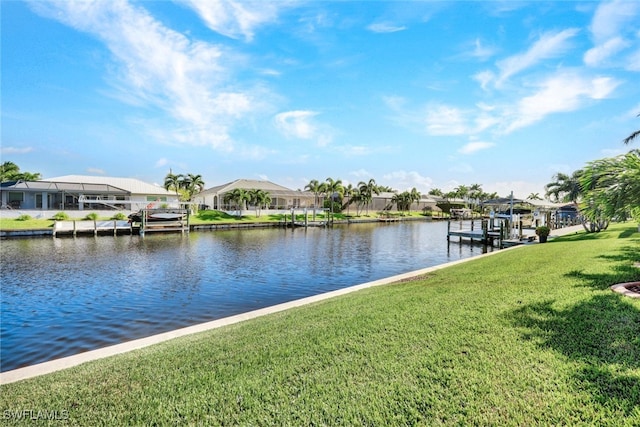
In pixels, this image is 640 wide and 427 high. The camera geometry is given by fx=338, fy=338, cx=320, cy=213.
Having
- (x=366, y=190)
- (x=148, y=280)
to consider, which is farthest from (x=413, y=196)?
(x=148, y=280)

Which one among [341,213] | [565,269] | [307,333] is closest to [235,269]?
[307,333]

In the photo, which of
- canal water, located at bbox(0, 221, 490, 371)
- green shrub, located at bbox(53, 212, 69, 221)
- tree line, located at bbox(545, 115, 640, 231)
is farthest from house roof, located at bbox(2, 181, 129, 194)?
tree line, located at bbox(545, 115, 640, 231)

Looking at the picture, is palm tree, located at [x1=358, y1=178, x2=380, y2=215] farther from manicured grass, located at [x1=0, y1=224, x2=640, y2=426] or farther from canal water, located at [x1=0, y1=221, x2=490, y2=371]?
manicured grass, located at [x1=0, y1=224, x2=640, y2=426]

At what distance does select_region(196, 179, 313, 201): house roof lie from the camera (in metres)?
58.9

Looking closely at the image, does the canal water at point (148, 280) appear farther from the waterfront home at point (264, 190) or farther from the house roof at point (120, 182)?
the waterfront home at point (264, 190)

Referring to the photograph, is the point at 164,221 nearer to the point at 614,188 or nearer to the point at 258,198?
the point at 258,198

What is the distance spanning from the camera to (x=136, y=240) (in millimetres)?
32250

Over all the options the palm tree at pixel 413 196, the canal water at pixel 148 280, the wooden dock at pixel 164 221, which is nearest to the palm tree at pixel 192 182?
the wooden dock at pixel 164 221

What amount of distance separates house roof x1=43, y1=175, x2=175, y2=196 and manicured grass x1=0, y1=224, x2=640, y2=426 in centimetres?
4665

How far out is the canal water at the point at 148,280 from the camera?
10.3 meters

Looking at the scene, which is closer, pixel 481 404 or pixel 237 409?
pixel 481 404

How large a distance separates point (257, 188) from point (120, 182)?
831 inches

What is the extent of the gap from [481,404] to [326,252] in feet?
75.6

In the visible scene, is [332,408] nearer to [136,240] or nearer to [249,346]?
[249,346]
